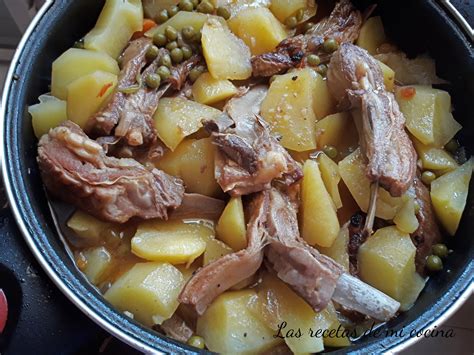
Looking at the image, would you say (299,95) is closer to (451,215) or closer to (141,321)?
(451,215)

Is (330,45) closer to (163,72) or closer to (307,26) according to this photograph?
(307,26)

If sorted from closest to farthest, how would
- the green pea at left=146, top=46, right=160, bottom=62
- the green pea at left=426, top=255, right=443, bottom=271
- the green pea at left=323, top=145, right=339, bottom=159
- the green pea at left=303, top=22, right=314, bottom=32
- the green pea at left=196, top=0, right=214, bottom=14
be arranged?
the green pea at left=426, top=255, right=443, bottom=271, the green pea at left=323, top=145, right=339, bottom=159, the green pea at left=146, top=46, right=160, bottom=62, the green pea at left=196, top=0, right=214, bottom=14, the green pea at left=303, top=22, right=314, bottom=32

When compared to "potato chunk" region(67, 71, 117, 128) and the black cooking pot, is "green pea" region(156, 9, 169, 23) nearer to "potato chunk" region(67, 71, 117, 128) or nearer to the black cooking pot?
the black cooking pot

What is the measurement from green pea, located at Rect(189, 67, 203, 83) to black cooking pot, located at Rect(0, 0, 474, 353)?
473 mm

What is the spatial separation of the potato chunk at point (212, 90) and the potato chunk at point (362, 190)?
0.50m

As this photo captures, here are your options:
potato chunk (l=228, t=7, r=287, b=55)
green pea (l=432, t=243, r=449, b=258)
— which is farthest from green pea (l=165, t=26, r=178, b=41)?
green pea (l=432, t=243, r=449, b=258)

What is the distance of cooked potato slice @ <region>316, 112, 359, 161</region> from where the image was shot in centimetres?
216

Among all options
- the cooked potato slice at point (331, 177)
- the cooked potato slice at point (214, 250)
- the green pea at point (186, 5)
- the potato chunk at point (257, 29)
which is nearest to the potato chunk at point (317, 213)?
the cooked potato slice at point (331, 177)

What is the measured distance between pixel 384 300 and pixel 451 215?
44cm

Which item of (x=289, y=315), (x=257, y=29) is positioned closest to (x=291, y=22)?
(x=257, y=29)

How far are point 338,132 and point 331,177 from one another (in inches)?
8.5

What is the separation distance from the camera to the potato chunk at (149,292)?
1847mm

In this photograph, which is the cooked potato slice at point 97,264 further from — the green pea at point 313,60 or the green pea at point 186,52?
the green pea at point 313,60

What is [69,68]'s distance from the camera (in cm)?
212
